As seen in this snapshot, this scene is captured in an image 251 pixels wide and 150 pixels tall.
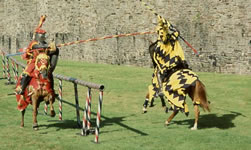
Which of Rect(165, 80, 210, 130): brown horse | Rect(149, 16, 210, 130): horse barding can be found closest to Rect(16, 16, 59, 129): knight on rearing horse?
Rect(149, 16, 210, 130): horse barding

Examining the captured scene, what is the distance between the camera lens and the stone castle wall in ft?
67.1

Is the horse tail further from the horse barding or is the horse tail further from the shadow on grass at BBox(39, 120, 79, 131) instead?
the shadow on grass at BBox(39, 120, 79, 131)

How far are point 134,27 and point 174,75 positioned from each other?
1510cm

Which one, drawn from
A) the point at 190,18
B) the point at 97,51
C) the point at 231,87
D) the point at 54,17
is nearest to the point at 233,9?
the point at 190,18

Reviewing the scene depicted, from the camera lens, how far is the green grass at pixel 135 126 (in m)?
8.72

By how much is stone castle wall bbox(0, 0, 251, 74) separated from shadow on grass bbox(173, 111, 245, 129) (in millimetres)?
3721

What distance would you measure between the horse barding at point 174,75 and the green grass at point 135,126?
51 cm

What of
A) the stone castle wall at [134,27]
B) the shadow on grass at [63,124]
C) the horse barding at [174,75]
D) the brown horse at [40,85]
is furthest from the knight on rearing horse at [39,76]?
the stone castle wall at [134,27]

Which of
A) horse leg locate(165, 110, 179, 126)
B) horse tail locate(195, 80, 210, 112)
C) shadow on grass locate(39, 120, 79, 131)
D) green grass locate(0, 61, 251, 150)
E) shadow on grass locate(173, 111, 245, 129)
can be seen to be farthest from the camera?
shadow on grass locate(173, 111, 245, 129)

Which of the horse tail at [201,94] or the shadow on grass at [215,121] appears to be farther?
the shadow on grass at [215,121]

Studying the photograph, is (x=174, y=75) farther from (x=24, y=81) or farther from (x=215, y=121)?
(x=24, y=81)

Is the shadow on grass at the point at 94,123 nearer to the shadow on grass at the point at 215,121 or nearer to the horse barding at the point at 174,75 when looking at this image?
the horse barding at the point at 174,75

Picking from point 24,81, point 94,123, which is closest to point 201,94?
point 94,123

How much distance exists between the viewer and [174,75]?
10539 millimetres
